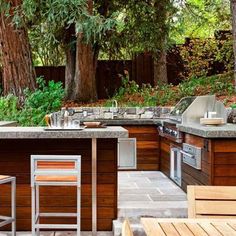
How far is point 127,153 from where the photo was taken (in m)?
7.80

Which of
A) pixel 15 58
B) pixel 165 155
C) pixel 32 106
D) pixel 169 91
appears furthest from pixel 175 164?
pixel 15 58

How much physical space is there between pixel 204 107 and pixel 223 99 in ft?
9.19

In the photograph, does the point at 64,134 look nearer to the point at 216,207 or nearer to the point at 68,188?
the point at 68,188

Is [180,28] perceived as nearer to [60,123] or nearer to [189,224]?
[60,123]

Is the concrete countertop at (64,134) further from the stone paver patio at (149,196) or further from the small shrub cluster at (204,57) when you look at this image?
the small shrub cluster at (204,57)

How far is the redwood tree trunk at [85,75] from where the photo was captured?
984 cm

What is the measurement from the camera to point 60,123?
4.93 meters

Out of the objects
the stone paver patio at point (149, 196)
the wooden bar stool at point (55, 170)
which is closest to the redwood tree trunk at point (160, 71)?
the stone paver patio at point (149, 196)

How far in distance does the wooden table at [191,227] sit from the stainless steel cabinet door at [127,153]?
205 inches

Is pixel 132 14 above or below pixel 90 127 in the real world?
above

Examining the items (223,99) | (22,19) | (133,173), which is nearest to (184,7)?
(223,99)

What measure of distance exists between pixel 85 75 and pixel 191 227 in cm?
788

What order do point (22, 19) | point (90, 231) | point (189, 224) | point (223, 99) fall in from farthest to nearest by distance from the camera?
point (223, 99) → point (22, 19) → point (90, 231) → point (189, 224)

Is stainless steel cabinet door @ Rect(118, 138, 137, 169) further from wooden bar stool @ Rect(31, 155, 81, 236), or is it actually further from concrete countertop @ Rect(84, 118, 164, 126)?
wooden bar stool @ Rect(31, 155, 81, 236)
